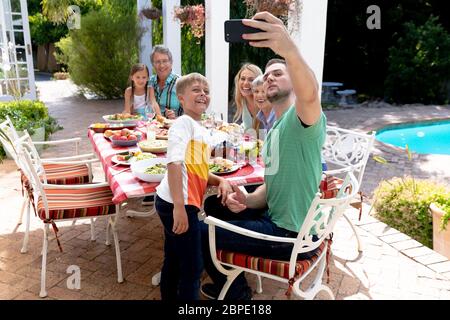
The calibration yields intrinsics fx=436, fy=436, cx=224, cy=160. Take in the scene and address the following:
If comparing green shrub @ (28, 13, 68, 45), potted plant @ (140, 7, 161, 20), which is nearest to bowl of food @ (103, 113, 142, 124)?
potted plant @ (140, 7, 161, 20)

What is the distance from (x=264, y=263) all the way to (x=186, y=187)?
52 centimetres

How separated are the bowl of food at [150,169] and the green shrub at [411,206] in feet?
7.12

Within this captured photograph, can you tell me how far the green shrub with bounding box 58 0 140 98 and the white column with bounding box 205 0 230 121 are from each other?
5.54 metres

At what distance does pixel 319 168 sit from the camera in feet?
6.95

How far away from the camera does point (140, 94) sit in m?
4.60

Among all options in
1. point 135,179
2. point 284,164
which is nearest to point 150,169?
point 135,179

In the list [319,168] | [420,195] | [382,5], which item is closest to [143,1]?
[382,5]

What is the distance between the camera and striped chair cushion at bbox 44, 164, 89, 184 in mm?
3398

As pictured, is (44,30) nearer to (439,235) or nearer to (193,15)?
(193,15)

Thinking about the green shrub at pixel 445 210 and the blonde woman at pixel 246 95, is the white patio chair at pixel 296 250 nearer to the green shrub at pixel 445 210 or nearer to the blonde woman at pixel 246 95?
the green shrub at pixel 445 210

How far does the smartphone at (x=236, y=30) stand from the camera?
5.63 ft

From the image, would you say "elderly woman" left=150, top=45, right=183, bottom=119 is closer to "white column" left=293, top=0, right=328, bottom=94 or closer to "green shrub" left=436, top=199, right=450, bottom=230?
"white column" left=293, top=0, right=328, bottom=94

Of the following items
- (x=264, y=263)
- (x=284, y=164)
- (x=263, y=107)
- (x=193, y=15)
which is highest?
(x=193, y=15)

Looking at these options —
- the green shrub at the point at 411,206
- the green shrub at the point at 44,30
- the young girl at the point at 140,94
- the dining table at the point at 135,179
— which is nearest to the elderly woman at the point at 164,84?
the young girl at the point at 140,94
